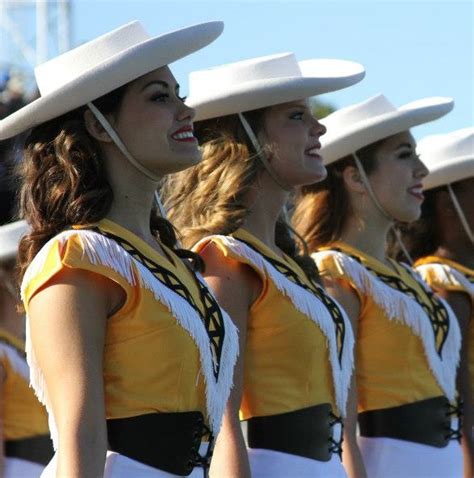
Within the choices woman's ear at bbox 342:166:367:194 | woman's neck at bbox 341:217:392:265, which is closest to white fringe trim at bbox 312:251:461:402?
woman's neck at bbox 341:217:392:265

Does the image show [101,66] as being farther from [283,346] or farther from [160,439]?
[283,346]

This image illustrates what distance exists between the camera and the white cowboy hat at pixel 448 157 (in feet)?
19.1

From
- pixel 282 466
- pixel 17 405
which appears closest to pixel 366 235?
pixel 282 466

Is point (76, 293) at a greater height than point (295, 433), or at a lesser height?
greater

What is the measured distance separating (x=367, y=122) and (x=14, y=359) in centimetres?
157

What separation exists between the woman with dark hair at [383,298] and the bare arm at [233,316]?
2.19 ft

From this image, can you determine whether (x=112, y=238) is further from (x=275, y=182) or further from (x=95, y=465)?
(x=275, y=182)

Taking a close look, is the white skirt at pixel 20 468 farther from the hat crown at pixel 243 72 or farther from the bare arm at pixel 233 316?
the hat crown at pixel 243 72

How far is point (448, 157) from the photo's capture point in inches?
232

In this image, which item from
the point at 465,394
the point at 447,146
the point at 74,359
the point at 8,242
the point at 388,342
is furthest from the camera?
the point at 447,146

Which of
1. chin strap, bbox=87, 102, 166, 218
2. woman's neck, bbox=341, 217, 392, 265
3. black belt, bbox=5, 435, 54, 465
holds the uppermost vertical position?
chin strap, bbox=87, 102, 166, 218

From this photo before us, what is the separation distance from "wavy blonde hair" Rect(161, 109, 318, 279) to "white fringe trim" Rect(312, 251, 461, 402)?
0.39 metres

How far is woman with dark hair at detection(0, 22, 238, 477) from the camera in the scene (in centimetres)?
304

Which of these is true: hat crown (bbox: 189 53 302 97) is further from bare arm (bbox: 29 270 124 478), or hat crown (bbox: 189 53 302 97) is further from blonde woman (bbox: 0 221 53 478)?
bare arm (bbox: 29 270 124 478)
